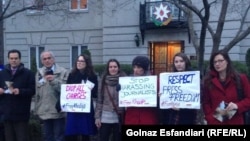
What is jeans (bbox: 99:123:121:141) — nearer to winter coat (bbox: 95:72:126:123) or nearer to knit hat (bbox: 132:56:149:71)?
winter coat (bbox: 95:72:126:123)

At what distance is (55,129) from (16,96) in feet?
2.81

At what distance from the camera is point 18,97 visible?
25.1 ft

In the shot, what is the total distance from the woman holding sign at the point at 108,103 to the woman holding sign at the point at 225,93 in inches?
62.6

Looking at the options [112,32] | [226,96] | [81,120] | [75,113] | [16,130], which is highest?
[112,32]

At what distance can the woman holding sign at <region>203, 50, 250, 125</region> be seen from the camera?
19.7 ft

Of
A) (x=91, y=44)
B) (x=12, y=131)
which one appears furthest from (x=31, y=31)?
(x=12, y=131)

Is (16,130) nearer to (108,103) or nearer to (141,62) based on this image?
(108,103)

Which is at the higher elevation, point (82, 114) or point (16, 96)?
point (16, 96)

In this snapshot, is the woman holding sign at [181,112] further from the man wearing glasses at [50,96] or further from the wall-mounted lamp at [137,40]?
the wall-mounted lamp at [137,40]

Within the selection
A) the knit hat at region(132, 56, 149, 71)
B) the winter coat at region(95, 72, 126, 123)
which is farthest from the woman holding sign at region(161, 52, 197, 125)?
the winter coat at region(95, 72, 126, 123)

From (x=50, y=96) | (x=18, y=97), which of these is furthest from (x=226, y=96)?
(x=18, y=97)

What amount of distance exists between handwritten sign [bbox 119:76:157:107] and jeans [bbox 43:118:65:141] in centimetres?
131

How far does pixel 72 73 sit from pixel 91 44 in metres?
17.7

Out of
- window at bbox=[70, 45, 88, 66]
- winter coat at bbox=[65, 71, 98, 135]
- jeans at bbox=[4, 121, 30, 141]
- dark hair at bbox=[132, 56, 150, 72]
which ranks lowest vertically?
jeans at bbox=[4, 121, 30, 141]
